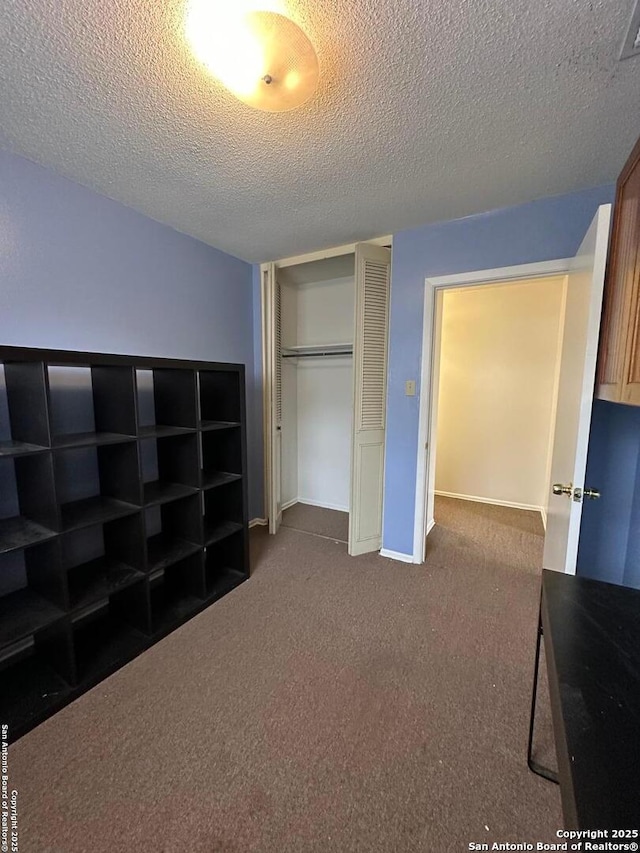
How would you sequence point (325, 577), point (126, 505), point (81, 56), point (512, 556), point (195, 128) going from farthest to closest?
point (512, 556)
point (325, 577)
point (126, 505)
point (195, 128)
point (81, 56)

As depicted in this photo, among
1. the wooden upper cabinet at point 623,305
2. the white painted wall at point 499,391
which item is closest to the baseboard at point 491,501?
the white painted wall at point 499,391

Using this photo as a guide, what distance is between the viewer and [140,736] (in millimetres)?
1334

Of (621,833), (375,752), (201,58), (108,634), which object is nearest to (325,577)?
(375,752)

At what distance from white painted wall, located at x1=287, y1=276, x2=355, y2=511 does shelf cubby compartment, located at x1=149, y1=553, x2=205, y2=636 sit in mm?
1778

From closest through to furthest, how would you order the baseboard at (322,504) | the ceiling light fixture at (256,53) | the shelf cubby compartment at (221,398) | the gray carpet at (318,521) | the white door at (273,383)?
the ceiling light fixture at (256,53), the shelf cubby compartment at (221,398), the white door at (273,383), the gray carpet at (318,521), the baseboard at (322,504)

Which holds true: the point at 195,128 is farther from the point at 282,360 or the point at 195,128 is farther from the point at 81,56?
the point at 282,360

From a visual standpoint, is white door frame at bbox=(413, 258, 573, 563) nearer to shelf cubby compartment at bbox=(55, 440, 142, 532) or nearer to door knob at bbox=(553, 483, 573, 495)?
door knob at bbox=(553, 483, 573, 495)

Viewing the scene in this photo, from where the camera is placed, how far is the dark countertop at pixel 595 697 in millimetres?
564

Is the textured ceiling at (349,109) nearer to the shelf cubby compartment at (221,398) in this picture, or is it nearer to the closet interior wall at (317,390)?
the shelf cubby compartment at (221,398)

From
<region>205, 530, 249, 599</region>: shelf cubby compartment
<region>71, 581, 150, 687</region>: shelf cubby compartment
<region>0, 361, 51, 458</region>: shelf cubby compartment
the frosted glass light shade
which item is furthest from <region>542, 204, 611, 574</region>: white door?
<region>0, 361, 51, 458</region>: shelf cubby compartment

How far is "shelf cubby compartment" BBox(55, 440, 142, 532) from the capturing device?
5.53 ft

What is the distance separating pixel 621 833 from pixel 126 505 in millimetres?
1911

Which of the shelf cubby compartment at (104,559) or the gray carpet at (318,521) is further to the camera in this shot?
the gray carpet at (318,521)

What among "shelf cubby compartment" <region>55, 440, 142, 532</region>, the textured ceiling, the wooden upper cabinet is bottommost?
"shelf cubby compartment" <region>55, 440, 142, 532</region>
